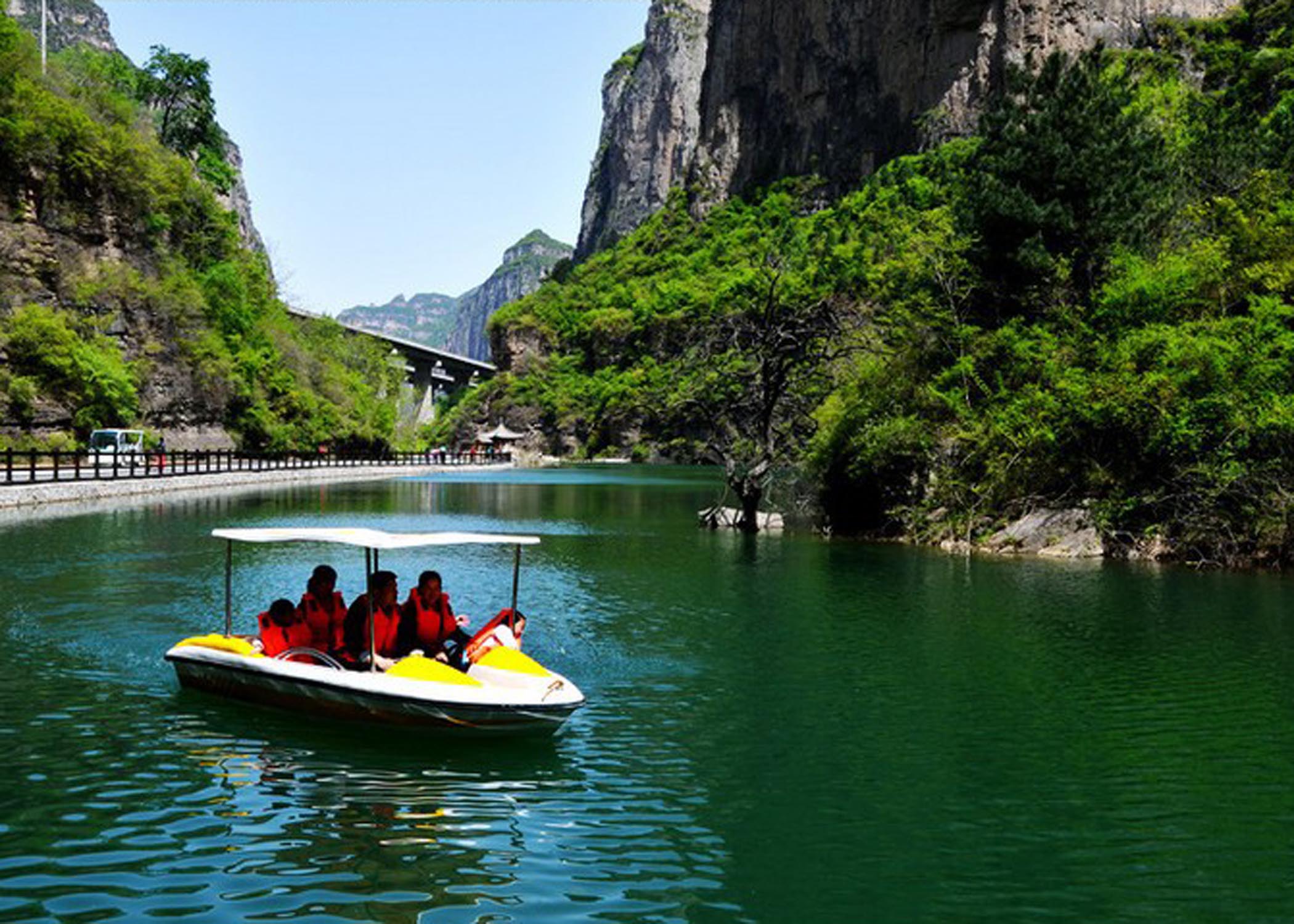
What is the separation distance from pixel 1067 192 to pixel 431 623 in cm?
3123

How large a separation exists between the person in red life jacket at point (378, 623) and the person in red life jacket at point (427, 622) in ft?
0.43

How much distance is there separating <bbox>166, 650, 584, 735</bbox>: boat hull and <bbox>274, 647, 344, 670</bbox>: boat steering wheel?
0.35 m

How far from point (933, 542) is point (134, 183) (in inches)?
2407

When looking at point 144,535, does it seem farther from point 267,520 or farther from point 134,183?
point 134,183

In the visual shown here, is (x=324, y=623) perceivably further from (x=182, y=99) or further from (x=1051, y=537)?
(x=182, y=99)

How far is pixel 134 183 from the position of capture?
7419cm

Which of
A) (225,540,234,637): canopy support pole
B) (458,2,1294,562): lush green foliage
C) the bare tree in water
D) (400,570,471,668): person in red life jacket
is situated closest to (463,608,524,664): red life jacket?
(400,570,471,668): person in red life jacket

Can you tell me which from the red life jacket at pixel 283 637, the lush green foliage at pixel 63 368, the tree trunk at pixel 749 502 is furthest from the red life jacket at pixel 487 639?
the lush green foliage at pixel 63 368

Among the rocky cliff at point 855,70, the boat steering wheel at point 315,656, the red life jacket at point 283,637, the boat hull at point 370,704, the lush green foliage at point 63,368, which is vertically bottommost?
the boat hull at point 370,704

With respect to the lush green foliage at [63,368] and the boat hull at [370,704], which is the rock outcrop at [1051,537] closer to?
the boat hull at [370,704]

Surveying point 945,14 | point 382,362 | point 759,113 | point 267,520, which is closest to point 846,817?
point 267,520

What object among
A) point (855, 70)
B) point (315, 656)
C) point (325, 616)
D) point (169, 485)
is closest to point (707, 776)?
point (315, 656)

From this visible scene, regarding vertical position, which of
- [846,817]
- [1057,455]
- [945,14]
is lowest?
[846,817]

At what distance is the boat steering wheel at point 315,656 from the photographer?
13.5m
